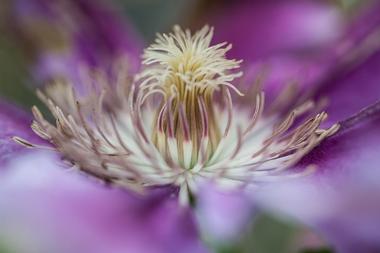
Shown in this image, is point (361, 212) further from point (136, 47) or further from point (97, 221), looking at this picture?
point (136, 47)

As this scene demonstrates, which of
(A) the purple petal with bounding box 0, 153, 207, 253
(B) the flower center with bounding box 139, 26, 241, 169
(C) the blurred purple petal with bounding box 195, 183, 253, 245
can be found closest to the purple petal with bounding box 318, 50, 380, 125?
(B) the flower center with bounding box 139, 26, 241, 169

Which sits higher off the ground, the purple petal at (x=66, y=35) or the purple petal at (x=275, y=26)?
the purple petal at (x=275, y=26)

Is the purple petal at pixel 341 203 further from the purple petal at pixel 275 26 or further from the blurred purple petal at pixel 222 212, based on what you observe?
the purple petal at pixel 275 26

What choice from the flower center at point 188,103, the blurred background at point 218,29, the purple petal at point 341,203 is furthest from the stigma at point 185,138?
the blurred background at point 218,29

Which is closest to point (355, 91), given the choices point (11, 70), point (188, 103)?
point (188, 103)

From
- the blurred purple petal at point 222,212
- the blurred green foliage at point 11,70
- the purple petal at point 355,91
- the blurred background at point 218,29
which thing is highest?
the blurred background at point 218,29

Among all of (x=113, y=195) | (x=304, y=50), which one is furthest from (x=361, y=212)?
(x=304, y=50)
